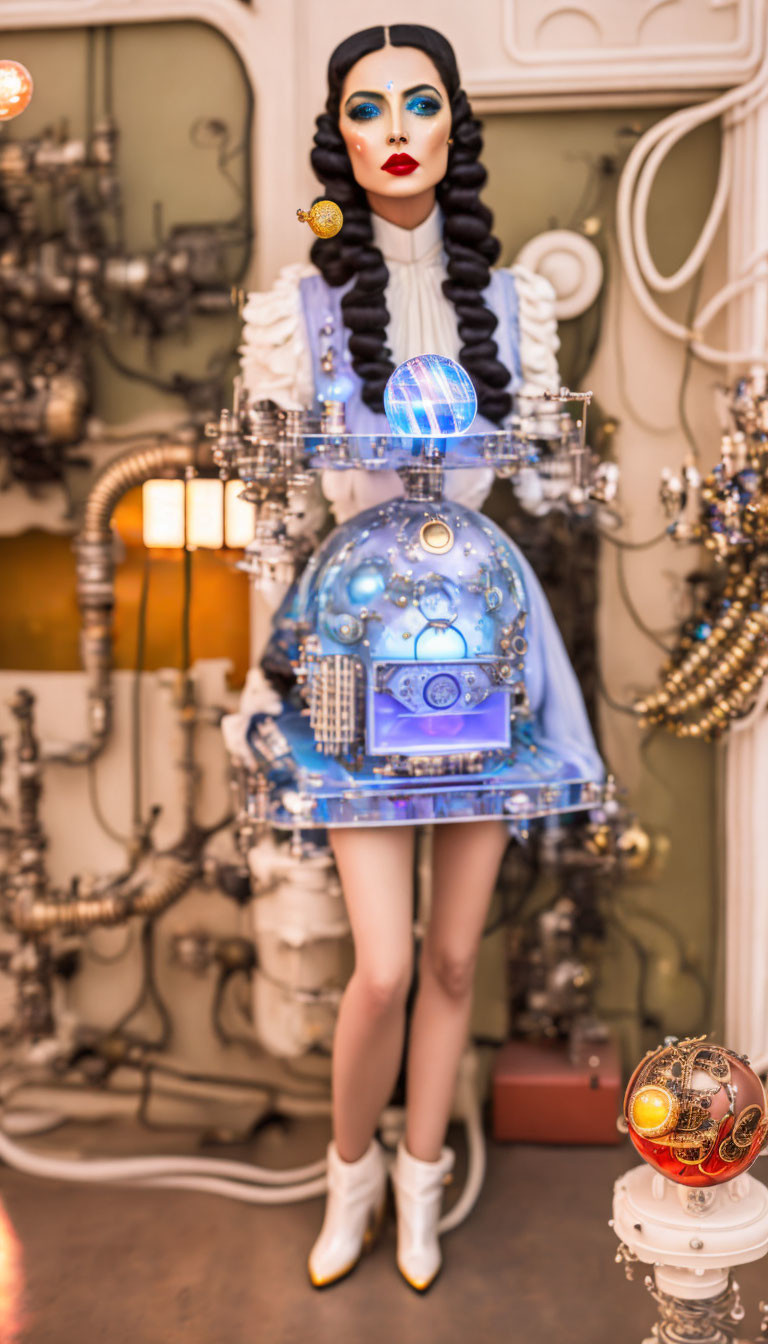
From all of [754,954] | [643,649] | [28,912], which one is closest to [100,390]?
[28,912]

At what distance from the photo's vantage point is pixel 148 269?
9.27ft

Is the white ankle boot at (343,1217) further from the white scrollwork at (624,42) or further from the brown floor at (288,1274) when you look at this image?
the white scrollwork at (624,42)

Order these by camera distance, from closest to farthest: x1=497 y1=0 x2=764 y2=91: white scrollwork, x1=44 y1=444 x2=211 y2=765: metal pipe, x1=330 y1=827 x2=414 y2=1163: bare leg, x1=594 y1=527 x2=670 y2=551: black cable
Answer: x1=330 y1=827 x2=414 y2=1163: bare leg, x1=497 y1=0 x2=764 y2=91: white scrollwork, x1=44 y1=444 x2=211 y2=765: metal pipe, x1=594 y1=527 x2=670 y2=551: black cable

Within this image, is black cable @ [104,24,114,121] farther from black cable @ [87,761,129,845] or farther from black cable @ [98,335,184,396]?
black cable @ [87,761,129,845]

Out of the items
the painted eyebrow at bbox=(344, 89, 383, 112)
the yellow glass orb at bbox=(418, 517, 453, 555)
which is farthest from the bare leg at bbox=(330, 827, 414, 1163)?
the painted eyebrow at bbox=(344, 89, 383, 112)

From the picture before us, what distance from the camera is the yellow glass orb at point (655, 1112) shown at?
1604 millimetres

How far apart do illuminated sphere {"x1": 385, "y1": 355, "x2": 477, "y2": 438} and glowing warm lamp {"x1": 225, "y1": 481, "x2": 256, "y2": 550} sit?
3.41 feet

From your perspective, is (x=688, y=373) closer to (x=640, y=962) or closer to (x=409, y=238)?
(x=409, y=238)

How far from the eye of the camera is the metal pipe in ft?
9.40

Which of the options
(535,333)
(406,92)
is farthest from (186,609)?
(406,92)

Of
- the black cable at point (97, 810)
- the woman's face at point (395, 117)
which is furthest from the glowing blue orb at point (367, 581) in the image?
the black cable at point (97, 810)

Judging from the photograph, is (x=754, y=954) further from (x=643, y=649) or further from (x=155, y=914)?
(x=155, y=914)

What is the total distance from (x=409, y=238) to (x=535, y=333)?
1.00 feet

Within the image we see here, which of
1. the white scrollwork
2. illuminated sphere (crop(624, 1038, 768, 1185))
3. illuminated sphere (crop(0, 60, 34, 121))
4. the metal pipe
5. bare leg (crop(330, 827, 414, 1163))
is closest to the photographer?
illuminated sphere (crop(624, 1038, 768, 1185))
